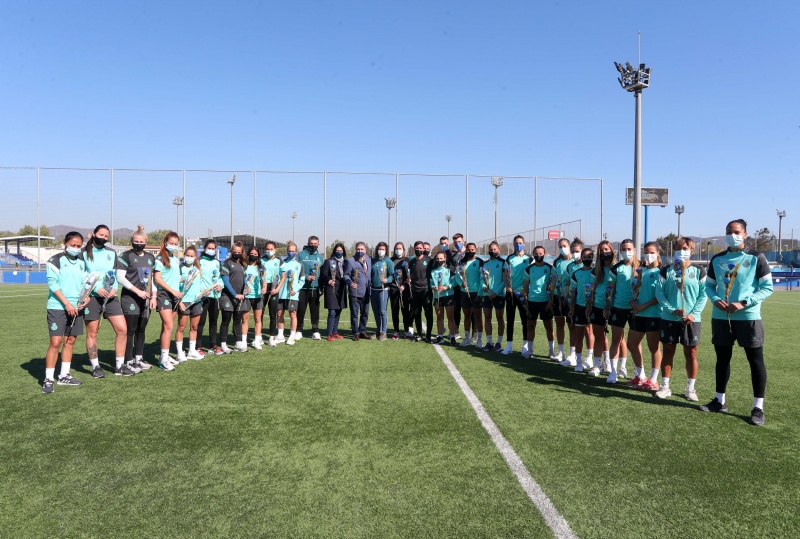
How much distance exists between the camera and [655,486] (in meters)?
3.37

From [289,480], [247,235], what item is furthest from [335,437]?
[247,235]

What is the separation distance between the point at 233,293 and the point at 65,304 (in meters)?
2.71

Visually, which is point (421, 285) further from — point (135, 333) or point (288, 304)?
point (135, 333)

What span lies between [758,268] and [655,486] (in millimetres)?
2808

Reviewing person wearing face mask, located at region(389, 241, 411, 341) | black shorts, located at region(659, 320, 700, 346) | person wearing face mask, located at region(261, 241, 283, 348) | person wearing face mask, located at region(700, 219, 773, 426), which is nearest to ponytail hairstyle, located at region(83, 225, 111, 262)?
person wearing face mask, located at region(261, 241, 283, 348)

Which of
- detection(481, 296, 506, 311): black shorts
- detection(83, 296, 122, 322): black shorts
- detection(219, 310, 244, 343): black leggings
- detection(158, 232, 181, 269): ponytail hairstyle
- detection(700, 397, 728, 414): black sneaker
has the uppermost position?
detection(158, 232, 181, 269): ponytail hairstyle

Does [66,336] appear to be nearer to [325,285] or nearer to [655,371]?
[325,285]

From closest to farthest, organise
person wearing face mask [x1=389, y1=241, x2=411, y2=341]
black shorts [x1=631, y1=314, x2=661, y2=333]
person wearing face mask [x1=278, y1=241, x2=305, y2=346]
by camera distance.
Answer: black shorts [x1=631, y1=314, x2=661, y2=333] → person wearing face mask [x1=278, y1=241, x2=305, y2=346] → person wearing face mask [x1=389, y1=241, x2=411, y2=341]

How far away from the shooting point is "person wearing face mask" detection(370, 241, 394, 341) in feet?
31.2

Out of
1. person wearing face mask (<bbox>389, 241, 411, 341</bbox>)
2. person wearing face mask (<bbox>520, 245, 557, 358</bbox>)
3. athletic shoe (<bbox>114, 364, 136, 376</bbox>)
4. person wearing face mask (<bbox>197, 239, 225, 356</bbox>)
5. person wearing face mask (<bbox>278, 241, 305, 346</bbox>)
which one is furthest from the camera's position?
person wearing face mask (<bbox>389, 241, 411, 341</bbox>)

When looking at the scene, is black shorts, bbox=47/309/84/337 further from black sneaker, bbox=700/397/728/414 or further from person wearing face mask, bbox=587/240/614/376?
black sneaker, bbox=700/397/728/414

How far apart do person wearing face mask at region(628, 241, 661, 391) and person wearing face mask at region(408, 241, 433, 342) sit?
4.01 m

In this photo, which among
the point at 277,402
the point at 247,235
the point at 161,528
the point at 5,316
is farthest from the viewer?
the point at 247,235

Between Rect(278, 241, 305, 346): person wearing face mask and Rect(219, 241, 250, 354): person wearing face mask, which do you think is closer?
Rect(219, 241, 250, 354): person wearing face mask
